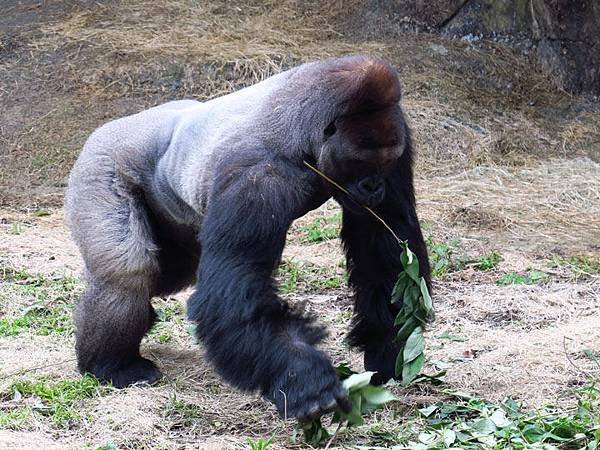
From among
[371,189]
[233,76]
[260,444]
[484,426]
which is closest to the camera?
[260,444]

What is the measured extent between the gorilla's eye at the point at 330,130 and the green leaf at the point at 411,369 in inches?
41.7

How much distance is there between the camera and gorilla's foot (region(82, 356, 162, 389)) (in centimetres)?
493

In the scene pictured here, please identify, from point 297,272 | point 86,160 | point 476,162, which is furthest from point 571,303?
point 476,162

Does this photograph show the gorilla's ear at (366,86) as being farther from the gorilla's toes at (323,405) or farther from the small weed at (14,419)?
the small weed at (14,419)

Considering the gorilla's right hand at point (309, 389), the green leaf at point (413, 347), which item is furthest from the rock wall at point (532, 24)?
the gorilla's right hand at point (309, 389)

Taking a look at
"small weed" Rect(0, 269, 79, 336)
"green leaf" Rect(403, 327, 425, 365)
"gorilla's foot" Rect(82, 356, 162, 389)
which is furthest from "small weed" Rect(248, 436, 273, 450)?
"small weed" Rect(0, 269, 79, 336)

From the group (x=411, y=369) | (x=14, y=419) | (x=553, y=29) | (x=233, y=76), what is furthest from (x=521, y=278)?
(x=553, y=29)

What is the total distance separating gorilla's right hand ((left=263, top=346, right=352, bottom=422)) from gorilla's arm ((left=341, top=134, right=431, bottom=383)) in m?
0.84

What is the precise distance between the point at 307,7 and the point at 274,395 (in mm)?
8091

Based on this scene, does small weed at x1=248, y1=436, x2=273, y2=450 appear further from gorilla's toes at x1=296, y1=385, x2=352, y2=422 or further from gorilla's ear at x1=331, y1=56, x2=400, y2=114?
gorilla's ear at x1=331, y1=56, x2=400, y2=114

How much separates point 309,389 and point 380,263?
1009 mm

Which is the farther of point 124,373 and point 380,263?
point 124,373

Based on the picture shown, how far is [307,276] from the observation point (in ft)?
22.4

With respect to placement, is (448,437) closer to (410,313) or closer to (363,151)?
(410,313)
